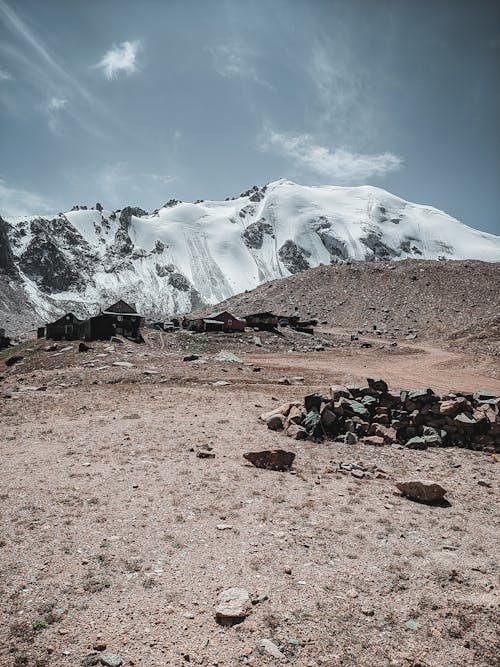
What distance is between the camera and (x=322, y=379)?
72.0ft

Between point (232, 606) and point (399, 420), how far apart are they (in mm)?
9368

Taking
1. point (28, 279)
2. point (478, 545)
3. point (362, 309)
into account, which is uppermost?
point (28, 279)

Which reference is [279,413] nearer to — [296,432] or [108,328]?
[296,432]

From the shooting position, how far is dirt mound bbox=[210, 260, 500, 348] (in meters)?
54.6

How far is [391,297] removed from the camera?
62688 millimetres

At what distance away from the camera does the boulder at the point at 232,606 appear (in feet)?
15.1

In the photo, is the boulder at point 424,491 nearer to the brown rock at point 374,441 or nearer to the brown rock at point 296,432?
the brown rock at point 374,441

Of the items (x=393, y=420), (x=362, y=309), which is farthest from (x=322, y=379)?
(x=362, y=309)

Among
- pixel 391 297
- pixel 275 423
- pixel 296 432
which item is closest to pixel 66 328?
pixel 275 423

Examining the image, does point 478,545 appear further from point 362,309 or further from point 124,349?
point 362,309

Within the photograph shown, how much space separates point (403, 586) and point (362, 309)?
2273 inches

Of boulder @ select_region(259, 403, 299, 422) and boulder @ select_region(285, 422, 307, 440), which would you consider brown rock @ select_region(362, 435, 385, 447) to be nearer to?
boulder @ select_region(285, 422, 307, 440)

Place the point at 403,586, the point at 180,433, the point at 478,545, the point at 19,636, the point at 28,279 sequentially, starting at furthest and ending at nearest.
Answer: the point at 28,279 → the point at 180,433 → the point at 478,545 → the point at 403,586 → the point at 19,636

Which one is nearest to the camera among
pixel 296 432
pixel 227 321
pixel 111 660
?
pixel 111 660
